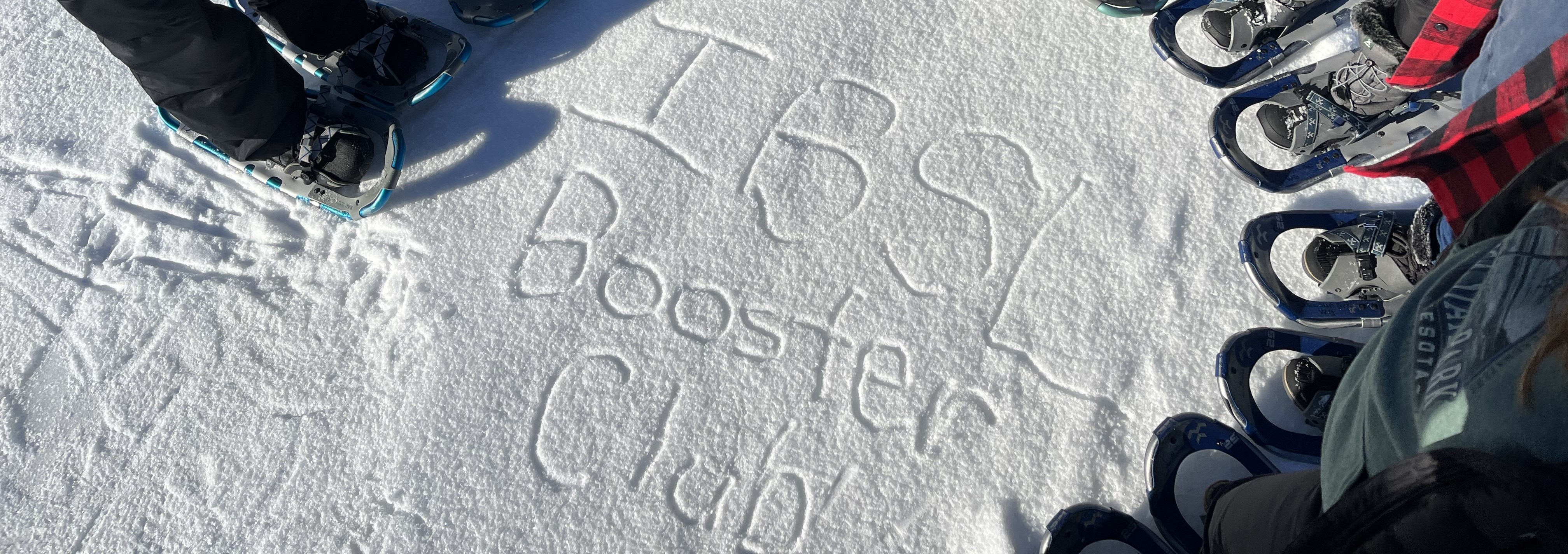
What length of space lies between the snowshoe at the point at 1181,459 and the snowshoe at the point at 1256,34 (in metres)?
0.79

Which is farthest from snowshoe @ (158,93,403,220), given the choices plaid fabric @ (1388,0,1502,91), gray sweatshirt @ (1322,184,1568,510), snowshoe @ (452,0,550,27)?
plaid fabric @ (1388,0,1502,91)

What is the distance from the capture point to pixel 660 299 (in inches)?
64.4

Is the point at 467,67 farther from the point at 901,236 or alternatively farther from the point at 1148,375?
the point at 1148,375

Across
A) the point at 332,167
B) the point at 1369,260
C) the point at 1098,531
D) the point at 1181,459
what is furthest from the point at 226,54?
the point at 1369,260

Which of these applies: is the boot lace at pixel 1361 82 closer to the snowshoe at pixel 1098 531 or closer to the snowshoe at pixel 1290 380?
the snowshoe at pixel 1290 380

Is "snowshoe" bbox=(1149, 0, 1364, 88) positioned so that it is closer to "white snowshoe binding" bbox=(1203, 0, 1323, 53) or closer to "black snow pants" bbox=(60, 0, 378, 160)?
"white snowshoe binding" bbox=(1203, 0, 1323, 53)

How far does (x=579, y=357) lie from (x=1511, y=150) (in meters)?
1.51

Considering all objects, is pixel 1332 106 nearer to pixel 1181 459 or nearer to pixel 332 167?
pixel 1181 459

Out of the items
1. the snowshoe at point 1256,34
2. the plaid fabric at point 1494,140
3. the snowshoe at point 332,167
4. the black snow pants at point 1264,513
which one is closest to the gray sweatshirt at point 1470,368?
the black snow pants at point 1264,513

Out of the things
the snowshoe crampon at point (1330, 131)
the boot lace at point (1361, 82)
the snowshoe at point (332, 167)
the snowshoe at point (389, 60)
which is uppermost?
the boot lace at point (1361, 82)

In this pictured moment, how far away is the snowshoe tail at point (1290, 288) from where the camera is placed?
4.99 ft

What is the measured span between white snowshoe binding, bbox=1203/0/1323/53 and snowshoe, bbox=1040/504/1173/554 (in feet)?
3.67

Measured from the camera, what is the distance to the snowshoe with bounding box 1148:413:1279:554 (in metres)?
1.40

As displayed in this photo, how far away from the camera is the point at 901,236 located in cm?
166
